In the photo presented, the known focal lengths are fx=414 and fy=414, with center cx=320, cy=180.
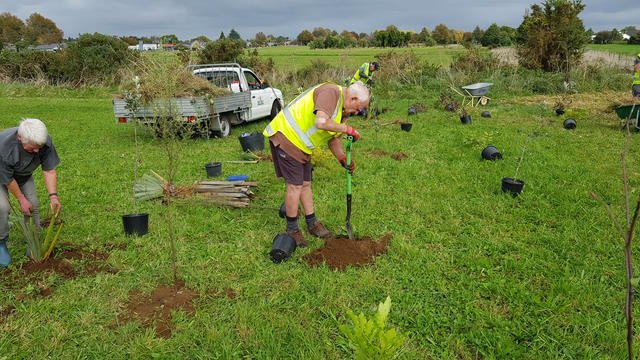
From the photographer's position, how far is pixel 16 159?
3723 millimetres

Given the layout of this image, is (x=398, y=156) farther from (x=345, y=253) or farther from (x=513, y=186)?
(x=345, y=253)

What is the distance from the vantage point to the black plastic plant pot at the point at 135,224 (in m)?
4.60

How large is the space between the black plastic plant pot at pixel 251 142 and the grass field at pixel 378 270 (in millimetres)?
715

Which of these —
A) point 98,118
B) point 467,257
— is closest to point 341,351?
point 467,257

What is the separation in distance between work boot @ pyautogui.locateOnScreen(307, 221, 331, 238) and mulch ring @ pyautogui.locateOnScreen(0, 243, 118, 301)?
197 cm

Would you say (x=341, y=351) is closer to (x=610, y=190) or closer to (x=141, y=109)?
(x=610, y=190)

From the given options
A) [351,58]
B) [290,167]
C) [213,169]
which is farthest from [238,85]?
[351,58]

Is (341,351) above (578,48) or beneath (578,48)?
beneath

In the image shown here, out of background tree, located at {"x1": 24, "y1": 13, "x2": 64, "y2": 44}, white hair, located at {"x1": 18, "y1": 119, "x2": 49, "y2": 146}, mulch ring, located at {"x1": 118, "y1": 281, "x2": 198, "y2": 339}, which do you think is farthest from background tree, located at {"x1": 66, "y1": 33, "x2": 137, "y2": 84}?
background tree, located at {"x1": 24, "y1": 13, "x2": 64, "y2": 44}

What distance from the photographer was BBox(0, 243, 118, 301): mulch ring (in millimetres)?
3580

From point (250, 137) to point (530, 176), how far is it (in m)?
4.99

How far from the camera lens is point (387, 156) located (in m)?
7.77

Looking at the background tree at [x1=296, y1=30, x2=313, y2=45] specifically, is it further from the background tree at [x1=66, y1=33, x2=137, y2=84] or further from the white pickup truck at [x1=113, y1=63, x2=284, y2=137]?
the white pickup truck at [x1=113, y1=63, x2=284, y2=137]

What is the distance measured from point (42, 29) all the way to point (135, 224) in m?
88.6
